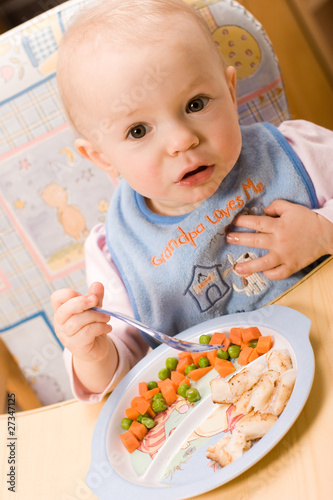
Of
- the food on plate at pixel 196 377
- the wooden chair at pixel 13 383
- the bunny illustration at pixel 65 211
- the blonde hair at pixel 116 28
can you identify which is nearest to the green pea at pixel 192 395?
the food on plate at pixel 196 377

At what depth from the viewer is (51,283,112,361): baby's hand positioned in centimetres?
78

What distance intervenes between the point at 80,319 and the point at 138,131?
0.93 feet

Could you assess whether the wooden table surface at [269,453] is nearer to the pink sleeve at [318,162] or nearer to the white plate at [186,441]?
the white plate at [186,441]

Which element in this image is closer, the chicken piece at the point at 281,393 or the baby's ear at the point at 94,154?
the chicken piece at the point at 281,393

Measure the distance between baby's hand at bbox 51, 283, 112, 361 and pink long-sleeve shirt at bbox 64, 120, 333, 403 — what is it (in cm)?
8

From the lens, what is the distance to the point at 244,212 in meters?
0.95

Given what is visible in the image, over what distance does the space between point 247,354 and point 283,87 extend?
0.64 meters

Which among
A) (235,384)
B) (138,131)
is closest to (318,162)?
(138,131)

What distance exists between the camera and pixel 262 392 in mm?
638

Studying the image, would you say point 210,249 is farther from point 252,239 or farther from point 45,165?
point 45,165

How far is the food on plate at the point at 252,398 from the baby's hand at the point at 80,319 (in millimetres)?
201

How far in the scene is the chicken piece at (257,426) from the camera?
1.96 feet

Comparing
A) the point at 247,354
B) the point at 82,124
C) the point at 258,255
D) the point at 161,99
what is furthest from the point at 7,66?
the point at 247,354

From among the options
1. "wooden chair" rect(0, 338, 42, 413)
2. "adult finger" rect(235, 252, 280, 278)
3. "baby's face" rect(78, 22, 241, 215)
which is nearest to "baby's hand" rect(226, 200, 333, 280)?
"adult finger" rect(235, 252, 280, 278)
